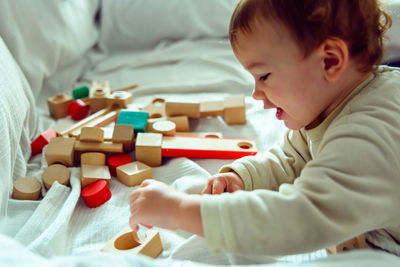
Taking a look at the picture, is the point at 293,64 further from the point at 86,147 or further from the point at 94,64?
the point at 94,64

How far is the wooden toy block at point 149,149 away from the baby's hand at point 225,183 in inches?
6.7

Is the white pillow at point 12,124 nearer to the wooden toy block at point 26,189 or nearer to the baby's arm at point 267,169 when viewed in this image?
the wooden toy block at point 26,189

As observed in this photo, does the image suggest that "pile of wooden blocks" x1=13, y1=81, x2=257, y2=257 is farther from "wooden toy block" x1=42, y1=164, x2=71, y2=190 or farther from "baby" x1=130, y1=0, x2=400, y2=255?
"baby" x1=130, y1=0, x2=400, y2=255

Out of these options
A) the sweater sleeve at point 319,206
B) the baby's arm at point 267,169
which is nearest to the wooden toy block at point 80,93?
the baby's arm at point 267,169

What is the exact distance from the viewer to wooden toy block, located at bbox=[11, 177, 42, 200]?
685 mm

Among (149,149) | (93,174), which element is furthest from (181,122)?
(93,174)

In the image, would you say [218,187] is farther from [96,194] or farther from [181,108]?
[181,108]

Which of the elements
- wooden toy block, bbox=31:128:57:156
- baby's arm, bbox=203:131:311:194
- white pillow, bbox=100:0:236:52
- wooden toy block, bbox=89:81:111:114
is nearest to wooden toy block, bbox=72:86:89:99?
wooden toy block, bbox=89:81:111:114

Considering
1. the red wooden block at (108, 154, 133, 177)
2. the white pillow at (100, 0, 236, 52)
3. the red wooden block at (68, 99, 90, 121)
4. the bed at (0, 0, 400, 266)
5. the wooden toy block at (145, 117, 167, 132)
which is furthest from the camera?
the white pillow at (100, 0, 236, 52)

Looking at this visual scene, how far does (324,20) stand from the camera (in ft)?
1.72

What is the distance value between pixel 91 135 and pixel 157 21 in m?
0.65

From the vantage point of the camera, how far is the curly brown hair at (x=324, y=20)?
527mm

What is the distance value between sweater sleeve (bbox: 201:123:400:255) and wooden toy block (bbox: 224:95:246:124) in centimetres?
45

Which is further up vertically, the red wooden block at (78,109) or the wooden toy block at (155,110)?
the wooden toy block at (155,110)
